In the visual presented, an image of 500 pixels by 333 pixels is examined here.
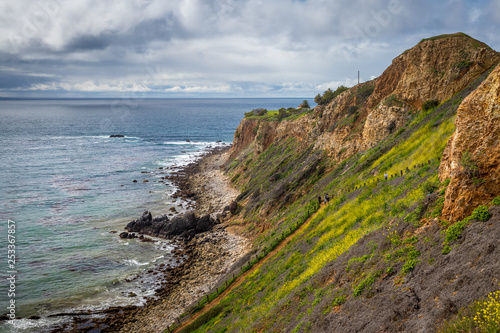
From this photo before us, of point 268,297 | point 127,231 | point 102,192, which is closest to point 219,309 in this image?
point 268,297

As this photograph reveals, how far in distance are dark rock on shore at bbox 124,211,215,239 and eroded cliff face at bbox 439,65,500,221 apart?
1511 inches

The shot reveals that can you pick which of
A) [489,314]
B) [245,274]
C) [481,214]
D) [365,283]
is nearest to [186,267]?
[245,274]

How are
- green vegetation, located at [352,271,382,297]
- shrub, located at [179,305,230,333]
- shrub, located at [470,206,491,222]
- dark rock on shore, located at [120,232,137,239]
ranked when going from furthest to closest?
dark rock on shore, located at [120,232,137,239]
shrub, located at [179,305,230,333]
green vegetation, located at [352,271,382,297]
shrub, located at [470,206,491,222]

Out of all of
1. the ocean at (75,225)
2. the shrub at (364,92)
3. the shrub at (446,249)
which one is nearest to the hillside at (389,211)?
the shrub at (446,249)

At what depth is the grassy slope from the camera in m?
16.2

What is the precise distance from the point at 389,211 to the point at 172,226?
34577 millimetres

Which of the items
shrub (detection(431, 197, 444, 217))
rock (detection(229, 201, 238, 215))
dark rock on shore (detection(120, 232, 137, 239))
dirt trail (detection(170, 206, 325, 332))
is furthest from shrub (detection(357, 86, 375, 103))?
dark rock on shore (detection(120, 232, 137, 239))

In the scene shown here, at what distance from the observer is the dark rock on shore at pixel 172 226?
4756cm

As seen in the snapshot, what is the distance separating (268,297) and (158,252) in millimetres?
24581

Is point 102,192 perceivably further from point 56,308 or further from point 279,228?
point 279,228

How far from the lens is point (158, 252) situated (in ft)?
141

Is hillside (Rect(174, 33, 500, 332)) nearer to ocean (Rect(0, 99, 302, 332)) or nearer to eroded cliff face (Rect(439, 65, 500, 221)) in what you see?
eroded cliff face (Rect(439, 65, 500, 221))

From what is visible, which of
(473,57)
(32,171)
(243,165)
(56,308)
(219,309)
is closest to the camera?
(219,309)

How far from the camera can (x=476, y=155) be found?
43.3 ft
